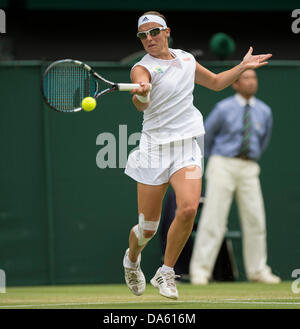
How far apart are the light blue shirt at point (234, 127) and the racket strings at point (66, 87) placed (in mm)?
3728

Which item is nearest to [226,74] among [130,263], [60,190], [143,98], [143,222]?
[143,98]

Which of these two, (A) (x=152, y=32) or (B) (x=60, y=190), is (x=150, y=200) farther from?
(B) (x=60, y=190)

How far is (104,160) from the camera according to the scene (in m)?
11.0

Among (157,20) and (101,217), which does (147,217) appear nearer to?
(157,20)

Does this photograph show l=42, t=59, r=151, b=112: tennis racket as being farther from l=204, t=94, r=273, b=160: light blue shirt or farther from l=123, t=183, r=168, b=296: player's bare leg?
l=204, t=94, r=273, b=160: light blue shirt

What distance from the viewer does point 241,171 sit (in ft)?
35.8

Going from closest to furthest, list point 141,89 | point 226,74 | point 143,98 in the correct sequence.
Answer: point 141,89 < point 143,98 < point 226,74

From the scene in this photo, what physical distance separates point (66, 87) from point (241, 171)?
398cm

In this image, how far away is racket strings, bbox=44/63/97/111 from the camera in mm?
7305

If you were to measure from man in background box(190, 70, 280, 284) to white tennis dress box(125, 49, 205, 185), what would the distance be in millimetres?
3431

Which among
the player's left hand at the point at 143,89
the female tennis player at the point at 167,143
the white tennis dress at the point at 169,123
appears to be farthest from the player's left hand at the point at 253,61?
the player's left hand at the point at 143,89

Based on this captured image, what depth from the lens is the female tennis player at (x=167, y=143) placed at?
7.30 meters

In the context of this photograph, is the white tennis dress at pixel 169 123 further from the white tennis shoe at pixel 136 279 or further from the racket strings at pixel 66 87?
the white tennis shoe at pixel 136 279
